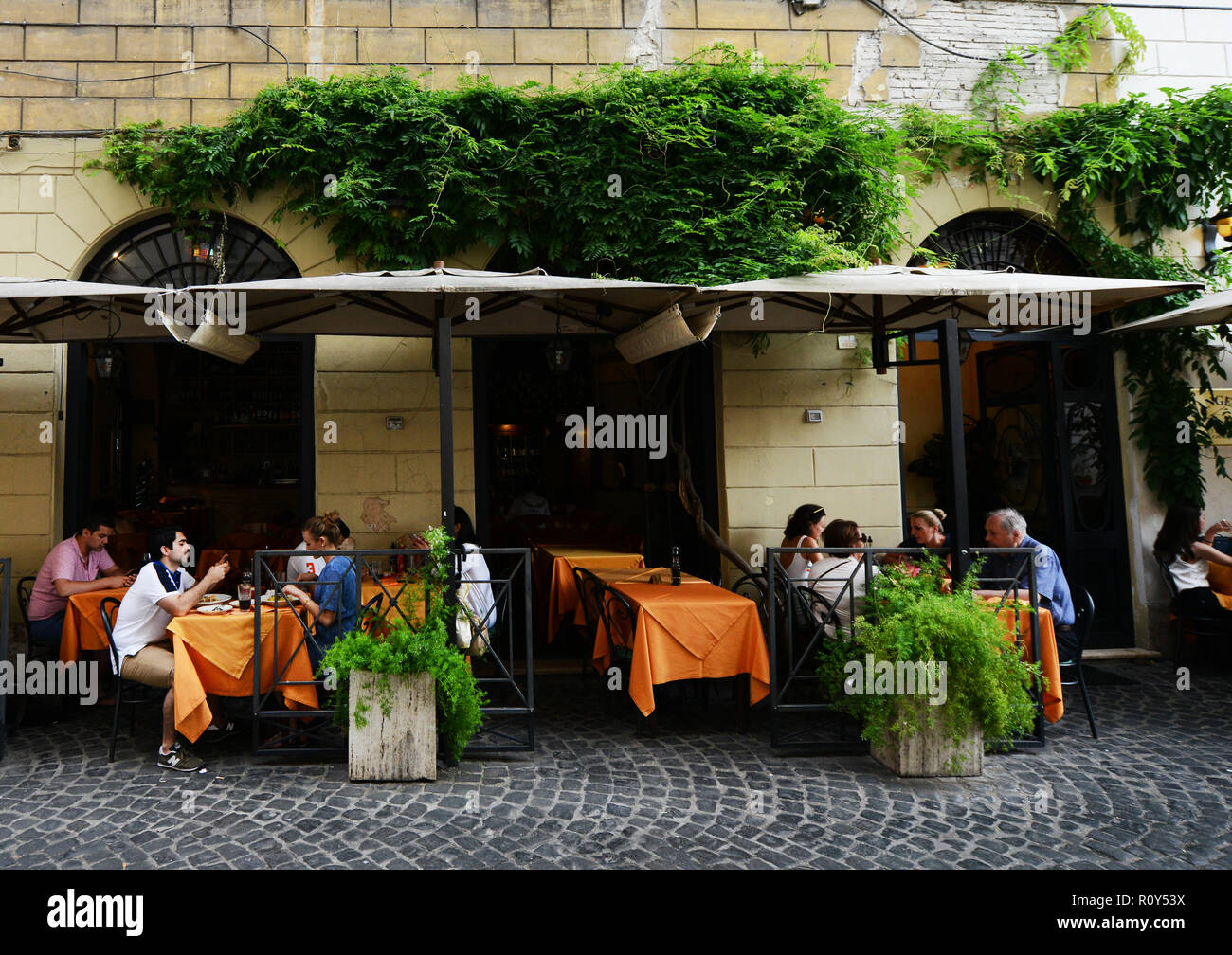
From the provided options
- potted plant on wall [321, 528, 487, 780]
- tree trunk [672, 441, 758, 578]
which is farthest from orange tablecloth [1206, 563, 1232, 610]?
potted plant on wall [321, 528, 487, 780]

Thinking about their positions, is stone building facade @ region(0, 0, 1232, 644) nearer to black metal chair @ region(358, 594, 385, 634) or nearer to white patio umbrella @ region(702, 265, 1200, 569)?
white patio umbrella @ region(702, 265, 1200, 569)

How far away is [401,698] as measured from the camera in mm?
4586

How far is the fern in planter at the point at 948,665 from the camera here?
4.43 meters

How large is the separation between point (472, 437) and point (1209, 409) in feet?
22.8

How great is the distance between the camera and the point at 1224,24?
8.34 m

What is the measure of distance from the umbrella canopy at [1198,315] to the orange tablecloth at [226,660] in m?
7.24

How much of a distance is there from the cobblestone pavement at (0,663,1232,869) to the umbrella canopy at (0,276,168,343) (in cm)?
288

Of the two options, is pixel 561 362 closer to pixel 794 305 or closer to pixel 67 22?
pixel 794 305

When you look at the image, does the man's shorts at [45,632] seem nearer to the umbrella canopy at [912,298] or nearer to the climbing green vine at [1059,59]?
the umbrella canopy at [912,298]

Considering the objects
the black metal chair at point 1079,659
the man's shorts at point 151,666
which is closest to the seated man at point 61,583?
the man's shorts at point 151,666

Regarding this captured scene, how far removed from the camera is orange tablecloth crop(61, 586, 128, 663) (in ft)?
19.0

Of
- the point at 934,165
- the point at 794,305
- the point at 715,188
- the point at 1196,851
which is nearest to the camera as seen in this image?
the point at 1196,851

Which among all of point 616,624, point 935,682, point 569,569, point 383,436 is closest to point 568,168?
point 383,436

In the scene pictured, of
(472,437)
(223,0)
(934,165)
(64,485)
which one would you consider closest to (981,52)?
(934,165)
